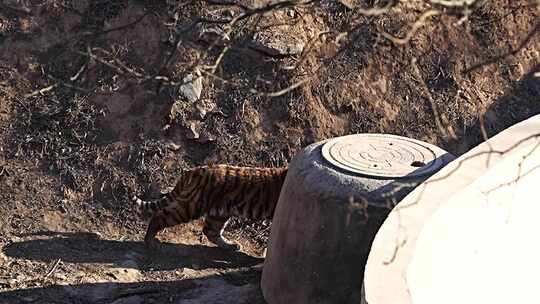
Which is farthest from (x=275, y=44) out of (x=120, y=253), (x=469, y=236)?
(x=469, y=236)

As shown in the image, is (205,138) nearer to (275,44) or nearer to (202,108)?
(202,108)

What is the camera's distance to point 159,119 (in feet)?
24.3

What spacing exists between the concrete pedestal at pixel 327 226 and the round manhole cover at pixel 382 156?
0.12 ft

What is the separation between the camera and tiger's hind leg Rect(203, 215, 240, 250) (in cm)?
664

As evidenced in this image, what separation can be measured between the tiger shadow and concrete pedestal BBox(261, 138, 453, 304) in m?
1.19

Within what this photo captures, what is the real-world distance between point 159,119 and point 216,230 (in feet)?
4.30

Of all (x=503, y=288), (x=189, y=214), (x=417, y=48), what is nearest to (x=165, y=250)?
(x=189, y=214)

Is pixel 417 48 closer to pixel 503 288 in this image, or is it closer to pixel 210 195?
pixel 210 195

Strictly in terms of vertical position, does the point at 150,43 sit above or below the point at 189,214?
above

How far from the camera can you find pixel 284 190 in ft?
18.2

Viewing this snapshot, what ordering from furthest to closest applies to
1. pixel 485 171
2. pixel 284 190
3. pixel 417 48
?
pixel 417 48, pixel 284 190, pixel 485 171

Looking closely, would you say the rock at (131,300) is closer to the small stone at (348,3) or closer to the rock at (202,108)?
the rock at (202,108)

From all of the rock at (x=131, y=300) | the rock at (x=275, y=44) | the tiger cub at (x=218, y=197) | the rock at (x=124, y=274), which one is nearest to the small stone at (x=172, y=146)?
the tiger cub at (x=218, y=197)

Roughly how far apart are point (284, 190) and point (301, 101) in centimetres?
237
